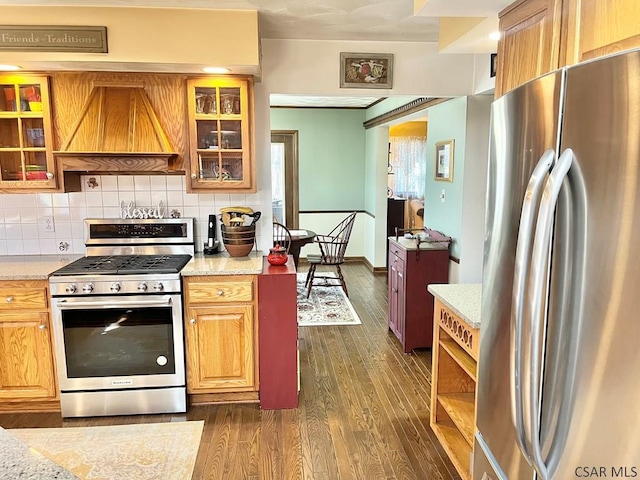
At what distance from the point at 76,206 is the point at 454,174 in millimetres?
2915

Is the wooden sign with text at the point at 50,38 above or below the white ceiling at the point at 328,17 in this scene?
below

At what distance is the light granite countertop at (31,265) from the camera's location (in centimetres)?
276

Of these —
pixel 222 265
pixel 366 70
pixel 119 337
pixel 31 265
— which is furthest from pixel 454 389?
pixel 31 265

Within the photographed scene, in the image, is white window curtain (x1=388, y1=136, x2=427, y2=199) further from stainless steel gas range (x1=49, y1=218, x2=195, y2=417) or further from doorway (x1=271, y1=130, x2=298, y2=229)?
stainless steel gas range (x1=49, y1=218, x2=195, y2=417)

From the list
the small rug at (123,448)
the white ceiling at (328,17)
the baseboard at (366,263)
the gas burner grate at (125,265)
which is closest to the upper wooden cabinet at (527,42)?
the white ceiling at (328,17)

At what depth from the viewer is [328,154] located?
23.7ft

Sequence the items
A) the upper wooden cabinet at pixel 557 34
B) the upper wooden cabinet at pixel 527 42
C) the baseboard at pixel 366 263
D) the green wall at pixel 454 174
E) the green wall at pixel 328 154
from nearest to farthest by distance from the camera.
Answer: the upper wooden cabinet at pixel 557 34, the upper wooden cabinet at pixel 527 42, the green wall at pixel 454 174, the baseboard at pixel 366 263, the green wall at pixel 328 154

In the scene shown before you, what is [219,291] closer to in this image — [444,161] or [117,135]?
[117,135]

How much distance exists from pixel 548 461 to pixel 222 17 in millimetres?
2683

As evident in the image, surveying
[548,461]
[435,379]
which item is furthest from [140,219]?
[548,461]

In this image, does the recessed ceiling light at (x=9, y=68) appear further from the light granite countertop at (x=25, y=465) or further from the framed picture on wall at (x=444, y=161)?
the framed picture on wall at (x=444, y=161)

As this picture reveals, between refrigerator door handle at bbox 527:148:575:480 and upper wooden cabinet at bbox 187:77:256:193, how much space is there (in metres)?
2.37

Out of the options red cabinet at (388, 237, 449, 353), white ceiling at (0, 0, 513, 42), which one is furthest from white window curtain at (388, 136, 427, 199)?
white ceiling at (0, 0, 513, 42)

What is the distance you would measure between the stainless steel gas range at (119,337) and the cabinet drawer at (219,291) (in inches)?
3.4
